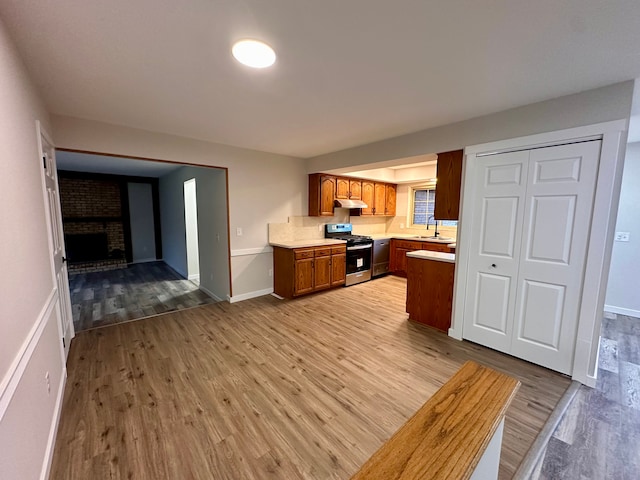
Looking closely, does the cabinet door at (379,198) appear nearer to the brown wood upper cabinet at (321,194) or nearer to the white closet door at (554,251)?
the brown wood upper cabinet at (321,194)

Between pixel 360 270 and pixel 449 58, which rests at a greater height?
pixel 449 58

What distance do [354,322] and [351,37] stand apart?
2.99 metres

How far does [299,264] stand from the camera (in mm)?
4242

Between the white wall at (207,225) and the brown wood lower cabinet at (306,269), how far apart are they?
2.82ft

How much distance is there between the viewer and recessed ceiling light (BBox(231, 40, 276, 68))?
157 cm

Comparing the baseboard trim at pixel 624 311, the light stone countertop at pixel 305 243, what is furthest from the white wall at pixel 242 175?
the baseboard trim at pixel 624 311

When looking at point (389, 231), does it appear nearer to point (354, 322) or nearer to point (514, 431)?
point (354, 322)

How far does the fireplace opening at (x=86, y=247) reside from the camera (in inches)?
255

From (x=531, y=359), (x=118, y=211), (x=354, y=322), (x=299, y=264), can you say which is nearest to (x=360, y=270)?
(x=299, y=264)

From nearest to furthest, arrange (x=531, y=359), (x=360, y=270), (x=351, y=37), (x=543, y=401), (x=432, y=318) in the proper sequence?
(x=351, y=37) < (x=543, y=401) < (x=531, y=359) < (x=432, y=318) < (x=360, y=270)

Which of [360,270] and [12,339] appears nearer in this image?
[12,339]

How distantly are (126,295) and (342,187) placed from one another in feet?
14.5

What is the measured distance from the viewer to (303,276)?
4.30 metres

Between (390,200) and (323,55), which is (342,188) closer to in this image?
(390,200)
